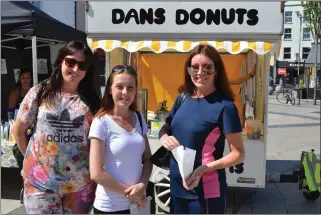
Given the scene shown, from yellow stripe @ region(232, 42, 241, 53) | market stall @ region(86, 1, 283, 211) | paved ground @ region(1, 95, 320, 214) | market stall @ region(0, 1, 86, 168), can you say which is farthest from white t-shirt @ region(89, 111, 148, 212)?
market stall @ region(0, 1, 86, 168)

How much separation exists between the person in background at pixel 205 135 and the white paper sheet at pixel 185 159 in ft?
0.08

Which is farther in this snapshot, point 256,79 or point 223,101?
point 256,79

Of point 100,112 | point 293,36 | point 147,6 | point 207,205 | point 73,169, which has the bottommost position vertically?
point 207,205

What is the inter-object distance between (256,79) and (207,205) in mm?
3398

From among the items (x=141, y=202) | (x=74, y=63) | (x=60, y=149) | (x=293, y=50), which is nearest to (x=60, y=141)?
(x=60, y=149)

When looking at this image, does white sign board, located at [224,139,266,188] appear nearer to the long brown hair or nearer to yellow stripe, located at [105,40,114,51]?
yellow stripe, located at [105,40,114,51]

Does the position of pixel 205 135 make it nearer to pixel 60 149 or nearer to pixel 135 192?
pixel 135 192

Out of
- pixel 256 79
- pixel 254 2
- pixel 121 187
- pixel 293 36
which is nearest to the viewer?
pixel 121 187

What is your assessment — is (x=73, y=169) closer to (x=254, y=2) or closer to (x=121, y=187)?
(x=121, y=187)

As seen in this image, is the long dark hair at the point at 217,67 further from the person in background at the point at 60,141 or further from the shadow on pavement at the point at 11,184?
the shadow on pavement at the point at 11,184

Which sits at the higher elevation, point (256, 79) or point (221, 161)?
point (256, 79)

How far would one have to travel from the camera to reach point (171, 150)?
7.02 feet

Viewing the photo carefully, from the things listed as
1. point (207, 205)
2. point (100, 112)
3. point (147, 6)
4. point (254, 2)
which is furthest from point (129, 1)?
point (207, 205)

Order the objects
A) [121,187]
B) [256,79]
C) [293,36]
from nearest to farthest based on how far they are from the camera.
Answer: [121,187] < [256,79] < [293,36]
